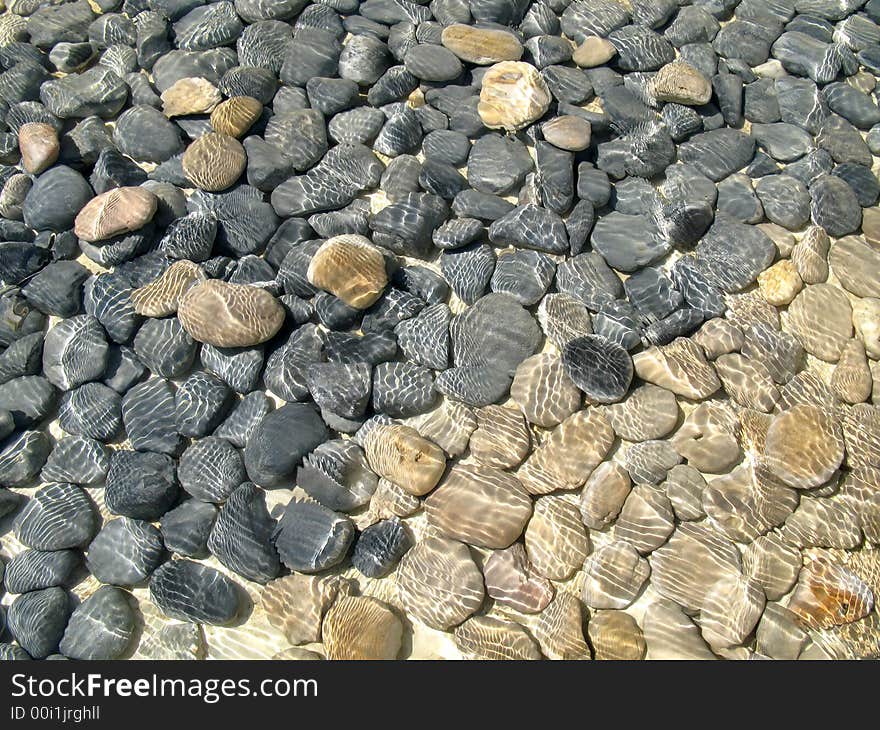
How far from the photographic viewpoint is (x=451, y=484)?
248 cm

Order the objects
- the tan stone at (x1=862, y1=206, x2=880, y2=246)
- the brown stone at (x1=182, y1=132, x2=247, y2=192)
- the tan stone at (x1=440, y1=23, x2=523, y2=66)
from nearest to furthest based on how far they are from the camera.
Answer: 1. the tan stone at (x1=862, y1=206, x2=880, y2=246)
2. the brown stone at (x1=182, y1=132, x2=247, y2=192)
3. the tan stone at (x1=440, y1=23, x2=523, y2=66)

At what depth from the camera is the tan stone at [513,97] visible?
3096mm

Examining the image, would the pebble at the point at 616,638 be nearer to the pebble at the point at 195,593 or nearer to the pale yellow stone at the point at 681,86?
the pebble at the point at 195,593

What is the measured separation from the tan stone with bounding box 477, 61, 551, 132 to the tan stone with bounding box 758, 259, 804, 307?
1.16 metres

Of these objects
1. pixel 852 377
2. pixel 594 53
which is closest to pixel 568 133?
pixel 594 53

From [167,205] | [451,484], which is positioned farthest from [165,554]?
[167,205]

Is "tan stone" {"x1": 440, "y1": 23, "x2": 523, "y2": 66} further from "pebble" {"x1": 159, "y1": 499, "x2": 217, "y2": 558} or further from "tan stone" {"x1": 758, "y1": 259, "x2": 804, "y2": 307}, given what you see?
"pebble" {"x1": 159, "y1": 499, "x2": 217, "y2": 558}

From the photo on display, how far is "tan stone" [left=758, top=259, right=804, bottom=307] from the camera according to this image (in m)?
2.81

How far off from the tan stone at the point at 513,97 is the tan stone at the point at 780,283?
3.82ft

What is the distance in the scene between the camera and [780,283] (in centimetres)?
283

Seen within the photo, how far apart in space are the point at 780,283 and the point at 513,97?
1352mm

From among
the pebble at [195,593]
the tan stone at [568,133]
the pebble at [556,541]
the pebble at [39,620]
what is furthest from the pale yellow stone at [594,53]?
the pebble at [39,620]

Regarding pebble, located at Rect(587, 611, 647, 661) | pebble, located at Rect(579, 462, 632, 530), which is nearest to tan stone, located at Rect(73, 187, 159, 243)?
pebble, located at Rect(579, 462, 632, 530)

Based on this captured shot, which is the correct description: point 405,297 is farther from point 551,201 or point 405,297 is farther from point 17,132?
point 17,132
